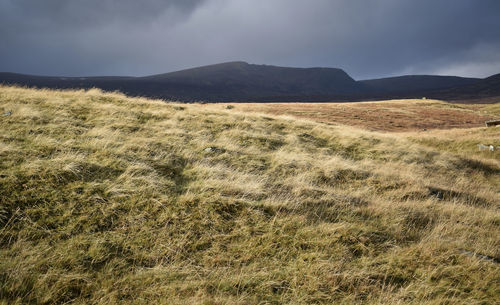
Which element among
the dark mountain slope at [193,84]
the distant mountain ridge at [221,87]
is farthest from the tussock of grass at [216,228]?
the dark mountain slope at [193,84]

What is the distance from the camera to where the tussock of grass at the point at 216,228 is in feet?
9.86

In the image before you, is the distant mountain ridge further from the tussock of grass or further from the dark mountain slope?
the tussock of grass

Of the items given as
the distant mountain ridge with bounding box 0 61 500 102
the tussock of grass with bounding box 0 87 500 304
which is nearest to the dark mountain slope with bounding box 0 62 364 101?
the distant mountain ridge with bounding box 0 61 500 102

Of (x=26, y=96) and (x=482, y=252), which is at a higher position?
(x=26, y=96)

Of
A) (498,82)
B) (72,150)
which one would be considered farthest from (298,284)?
(498,82)

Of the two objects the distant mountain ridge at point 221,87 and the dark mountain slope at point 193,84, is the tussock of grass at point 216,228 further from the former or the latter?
the dark mountain slope at point 193,84

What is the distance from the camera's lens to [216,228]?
13.4 ft

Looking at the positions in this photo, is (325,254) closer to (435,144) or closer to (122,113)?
(122,113)

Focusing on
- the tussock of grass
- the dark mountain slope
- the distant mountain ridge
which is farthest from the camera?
the dark mountain slope

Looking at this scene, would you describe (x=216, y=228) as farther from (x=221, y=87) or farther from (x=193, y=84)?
(x=221, y=87)

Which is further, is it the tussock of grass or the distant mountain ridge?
the distant mountain ridge

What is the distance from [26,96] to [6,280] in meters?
11.1

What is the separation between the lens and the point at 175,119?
36.5 ft

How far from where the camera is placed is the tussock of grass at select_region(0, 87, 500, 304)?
3.00m
